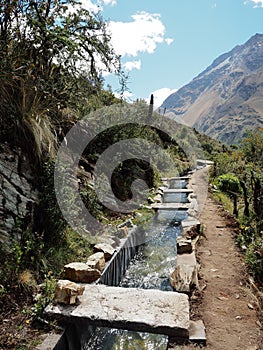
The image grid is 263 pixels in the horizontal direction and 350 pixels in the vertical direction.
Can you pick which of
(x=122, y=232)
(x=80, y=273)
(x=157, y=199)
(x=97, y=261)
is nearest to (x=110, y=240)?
(x=122, y=232)

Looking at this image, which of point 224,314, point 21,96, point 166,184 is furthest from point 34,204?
point 166,184

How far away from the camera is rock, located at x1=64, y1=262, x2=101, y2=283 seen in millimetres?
2896

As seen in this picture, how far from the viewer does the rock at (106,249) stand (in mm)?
3607

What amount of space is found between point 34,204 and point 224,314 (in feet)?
7.41

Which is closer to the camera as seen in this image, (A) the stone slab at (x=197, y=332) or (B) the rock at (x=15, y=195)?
(A) the stone slab at (x=197, y=332)

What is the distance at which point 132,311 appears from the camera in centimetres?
243

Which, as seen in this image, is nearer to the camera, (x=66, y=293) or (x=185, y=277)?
(x=66, y=293)

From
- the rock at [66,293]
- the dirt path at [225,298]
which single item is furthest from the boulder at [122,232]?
the rock at [66,293]

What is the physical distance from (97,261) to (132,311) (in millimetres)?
888

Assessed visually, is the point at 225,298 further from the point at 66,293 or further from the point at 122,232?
the point at 122,232

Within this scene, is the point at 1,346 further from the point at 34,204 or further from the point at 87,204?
the point at 87,204

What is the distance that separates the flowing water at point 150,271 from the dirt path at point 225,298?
484 mm

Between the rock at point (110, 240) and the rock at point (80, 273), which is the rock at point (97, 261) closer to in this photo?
the rock at point (80, 273)

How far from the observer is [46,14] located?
410 cm
